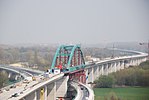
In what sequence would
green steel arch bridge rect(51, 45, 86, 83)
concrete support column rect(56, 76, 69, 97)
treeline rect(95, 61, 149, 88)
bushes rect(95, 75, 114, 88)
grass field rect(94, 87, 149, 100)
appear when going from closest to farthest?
concrete support column rect(56, 76, 69, 97)
grass field rect(94, 87, 149, 100)
green steel arch bridge rect(51, 45, 86, 83)
treeline rect(95, 61, 149, 88)
bushes rect(95, 75, 114, 88)

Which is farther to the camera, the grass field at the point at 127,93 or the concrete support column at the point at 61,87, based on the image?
the grass field at the point at 127,93

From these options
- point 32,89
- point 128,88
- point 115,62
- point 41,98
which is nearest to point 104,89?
point 128,88

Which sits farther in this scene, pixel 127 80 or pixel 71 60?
pixel 127 80

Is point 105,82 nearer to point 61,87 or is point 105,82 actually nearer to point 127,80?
point 127,80

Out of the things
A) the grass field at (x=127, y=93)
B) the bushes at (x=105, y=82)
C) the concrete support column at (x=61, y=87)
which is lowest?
the grass field at (x=127, y=93)

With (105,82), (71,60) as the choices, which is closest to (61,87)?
(71,60)

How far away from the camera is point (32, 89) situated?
363 inches

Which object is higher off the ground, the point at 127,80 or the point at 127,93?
the point at 127,80

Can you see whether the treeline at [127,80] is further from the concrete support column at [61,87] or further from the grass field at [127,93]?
the concrete support column at [61,87]

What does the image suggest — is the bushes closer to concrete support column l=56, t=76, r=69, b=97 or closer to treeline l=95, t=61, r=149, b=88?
treeline l=95, t=61, r=149, b=88

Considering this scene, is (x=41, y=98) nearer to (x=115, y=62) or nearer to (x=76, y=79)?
(x=76, y=79)

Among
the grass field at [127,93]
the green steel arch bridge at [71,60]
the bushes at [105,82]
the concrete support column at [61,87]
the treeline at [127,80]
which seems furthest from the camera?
the bushes at [105,82]

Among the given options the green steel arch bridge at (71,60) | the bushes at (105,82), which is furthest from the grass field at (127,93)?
the green steel arch bridge at (71,60)

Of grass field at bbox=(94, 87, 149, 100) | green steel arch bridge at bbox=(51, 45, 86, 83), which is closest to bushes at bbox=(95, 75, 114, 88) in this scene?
→ grass field at bbox=(94, 87, 149, 100)
